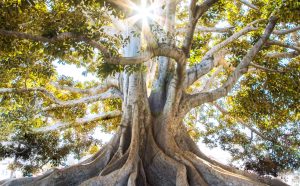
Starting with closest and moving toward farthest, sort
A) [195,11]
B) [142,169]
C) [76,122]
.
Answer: [195,11]
[142,169]
[76,122]

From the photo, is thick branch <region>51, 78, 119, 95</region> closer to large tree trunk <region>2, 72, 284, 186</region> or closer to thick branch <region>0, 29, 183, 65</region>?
large tree trunk <region>2, 72, 284, 186</region>

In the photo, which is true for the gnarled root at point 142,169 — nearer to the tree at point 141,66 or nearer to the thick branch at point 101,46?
the tree at point 141,66

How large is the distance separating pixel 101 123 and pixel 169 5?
6.48 metres

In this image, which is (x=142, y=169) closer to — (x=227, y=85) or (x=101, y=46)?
(x=227, y=85)

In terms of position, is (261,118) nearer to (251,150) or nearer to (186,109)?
(251,150)

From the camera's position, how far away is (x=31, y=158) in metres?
11.3

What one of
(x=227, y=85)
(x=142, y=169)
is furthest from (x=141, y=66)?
(x=227, y=85)

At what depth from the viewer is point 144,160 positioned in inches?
268

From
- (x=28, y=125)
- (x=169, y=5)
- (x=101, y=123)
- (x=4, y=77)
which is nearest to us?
(x=4, y=77)

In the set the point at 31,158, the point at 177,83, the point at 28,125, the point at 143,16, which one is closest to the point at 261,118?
the point at 177,83

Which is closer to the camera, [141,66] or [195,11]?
[195,11]

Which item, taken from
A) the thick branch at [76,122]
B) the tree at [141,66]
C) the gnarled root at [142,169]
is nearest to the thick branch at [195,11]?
the tree at [141,66]

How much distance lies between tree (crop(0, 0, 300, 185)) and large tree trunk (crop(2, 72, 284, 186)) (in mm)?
22

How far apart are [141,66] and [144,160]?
7.95 feet
